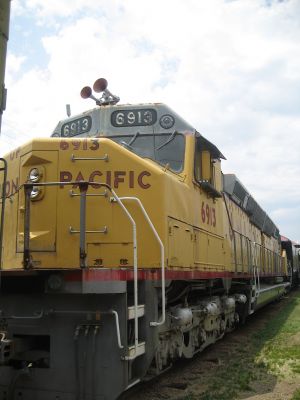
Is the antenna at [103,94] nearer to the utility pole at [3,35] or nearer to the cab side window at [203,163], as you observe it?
the cab side window at [203,163]

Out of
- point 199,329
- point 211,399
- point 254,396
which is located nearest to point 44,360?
point 211,399

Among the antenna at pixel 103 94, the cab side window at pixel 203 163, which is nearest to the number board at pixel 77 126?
the antenna at pixel 103 94

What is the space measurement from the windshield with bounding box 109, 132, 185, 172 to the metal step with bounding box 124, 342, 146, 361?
2.47 m

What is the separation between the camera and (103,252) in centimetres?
523

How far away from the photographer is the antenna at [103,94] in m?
6.69

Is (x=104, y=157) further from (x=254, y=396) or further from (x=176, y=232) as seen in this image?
(x=254, y=396)

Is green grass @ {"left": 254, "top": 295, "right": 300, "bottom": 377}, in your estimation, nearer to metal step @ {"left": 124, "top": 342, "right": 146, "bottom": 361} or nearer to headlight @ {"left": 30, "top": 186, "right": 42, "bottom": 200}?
metal step @ {"left": 124, "top": 342, "right": 146, "bottom": 361}

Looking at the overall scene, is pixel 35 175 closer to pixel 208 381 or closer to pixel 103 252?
pixel 103 252

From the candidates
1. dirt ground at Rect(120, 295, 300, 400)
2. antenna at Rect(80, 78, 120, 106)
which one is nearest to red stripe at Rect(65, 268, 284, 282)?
dirt ground at Rect(120, 295, 300, 400)

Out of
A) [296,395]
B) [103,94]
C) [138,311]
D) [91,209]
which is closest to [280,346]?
[296,395]

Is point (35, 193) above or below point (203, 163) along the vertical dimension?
below

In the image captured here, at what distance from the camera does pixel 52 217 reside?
17.0ft

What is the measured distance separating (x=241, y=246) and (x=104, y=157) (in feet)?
19.2

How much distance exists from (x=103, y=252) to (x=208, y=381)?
2.37m
